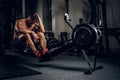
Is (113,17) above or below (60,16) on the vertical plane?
below

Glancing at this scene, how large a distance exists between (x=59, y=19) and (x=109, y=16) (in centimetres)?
250

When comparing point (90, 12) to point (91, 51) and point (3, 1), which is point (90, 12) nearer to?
point (91, 51)

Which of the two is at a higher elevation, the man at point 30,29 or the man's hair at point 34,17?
the man's hair at point 34,17

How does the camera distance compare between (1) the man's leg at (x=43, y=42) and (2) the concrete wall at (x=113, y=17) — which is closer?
(1) the man's leg at (x=43, y=42)

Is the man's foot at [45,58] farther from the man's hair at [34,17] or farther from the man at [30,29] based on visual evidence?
the man's hair at [34,17]

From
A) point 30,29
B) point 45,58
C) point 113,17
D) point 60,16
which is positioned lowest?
point 45,58

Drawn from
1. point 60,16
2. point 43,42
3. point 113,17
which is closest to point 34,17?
point 43,42

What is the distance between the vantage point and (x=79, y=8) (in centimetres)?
841

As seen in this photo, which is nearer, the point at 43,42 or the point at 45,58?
the point at 45,58

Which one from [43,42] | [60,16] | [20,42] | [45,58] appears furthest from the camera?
[60,16]

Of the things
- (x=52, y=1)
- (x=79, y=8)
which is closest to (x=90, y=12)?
(x=79, y=8)

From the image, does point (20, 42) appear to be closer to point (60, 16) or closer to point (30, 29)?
point (30, 29)

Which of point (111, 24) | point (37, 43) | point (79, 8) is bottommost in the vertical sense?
point (37, 43)

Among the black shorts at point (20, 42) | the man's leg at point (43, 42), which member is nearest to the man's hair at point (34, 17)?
the man's leg at point (43, 42)
